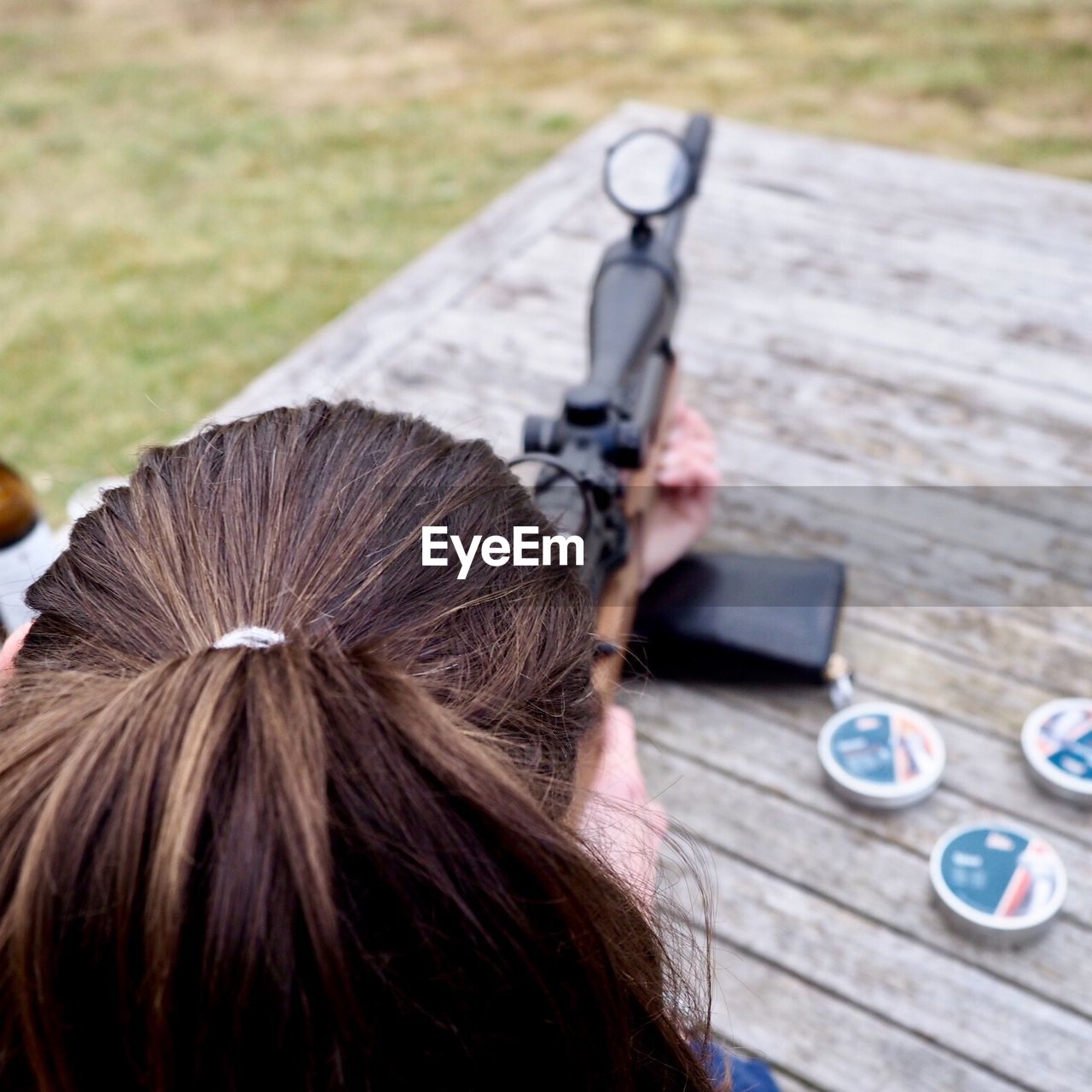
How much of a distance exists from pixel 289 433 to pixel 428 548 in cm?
12

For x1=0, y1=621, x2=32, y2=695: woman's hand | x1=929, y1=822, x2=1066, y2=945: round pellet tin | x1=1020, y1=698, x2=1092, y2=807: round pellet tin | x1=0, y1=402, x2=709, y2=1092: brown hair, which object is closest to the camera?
x1=0, y1=402, x2=709, y2=1092: brown hair

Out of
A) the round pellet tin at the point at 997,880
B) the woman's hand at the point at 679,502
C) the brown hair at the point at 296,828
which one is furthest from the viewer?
the woman's hand at the point at 679,502

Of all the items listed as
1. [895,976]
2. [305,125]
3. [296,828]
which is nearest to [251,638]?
[296,828]

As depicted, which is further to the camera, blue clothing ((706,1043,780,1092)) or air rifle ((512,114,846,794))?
air rifle ((512,114,846,794))

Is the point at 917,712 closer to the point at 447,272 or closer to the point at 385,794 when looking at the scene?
the point at 385,794

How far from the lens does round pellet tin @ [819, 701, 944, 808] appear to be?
3.78ft

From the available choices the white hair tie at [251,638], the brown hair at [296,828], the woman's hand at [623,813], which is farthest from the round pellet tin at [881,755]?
the white hair tie at [251,638]

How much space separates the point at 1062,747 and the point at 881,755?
0.19 meters

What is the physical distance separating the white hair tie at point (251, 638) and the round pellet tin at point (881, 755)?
803 millimetres

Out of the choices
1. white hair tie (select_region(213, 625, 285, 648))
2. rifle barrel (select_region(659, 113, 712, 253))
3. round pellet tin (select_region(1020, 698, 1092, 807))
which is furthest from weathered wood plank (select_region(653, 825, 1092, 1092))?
rifle barrel (select_region(659, 113, 712, 253))

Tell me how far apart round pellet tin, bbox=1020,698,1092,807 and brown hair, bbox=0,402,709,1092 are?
702 mm

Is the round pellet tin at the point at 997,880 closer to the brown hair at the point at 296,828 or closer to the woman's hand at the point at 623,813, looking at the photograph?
the woman's hand at the point at 623,813

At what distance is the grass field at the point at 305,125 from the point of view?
3350mm

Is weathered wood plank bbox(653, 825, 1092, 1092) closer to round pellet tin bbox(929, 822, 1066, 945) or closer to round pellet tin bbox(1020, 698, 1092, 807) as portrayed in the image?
round pellet tin bbox(929, 822, 1066, 945)
